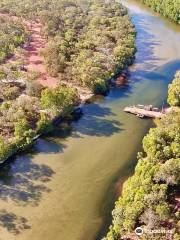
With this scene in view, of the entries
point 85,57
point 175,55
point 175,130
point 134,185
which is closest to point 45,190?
point 134,185

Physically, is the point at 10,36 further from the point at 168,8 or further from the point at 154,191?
the point at 154,191

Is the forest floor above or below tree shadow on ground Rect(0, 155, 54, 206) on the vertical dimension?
above

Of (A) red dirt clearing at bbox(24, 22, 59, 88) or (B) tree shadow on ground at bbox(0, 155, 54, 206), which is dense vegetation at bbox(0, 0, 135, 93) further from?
(B) tree shadow on ground at bbox(0, 155, 54, 206)

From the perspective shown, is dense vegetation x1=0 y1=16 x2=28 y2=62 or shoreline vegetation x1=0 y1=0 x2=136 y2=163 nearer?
shoreline vegetation x1=0 y1=0 x2=136 y2=163

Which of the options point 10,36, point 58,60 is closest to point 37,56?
point 58,60

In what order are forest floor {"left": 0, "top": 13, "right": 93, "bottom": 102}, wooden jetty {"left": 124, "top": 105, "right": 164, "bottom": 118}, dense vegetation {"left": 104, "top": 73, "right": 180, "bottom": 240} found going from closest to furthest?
1. dense vegetation {"left": 104, "top": 73, "right": 180, "bottom": 240}
2. wooden jetty {"left": 124, "top": 105, "right": 164, "bottom": 118}
3. forest floor {"left": 0, "top": 13, "right": 93, "bottom": 102}

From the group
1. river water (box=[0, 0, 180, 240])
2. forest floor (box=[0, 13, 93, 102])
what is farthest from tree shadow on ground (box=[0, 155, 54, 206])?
forest floor (box=[0, 13, 93, 102])
